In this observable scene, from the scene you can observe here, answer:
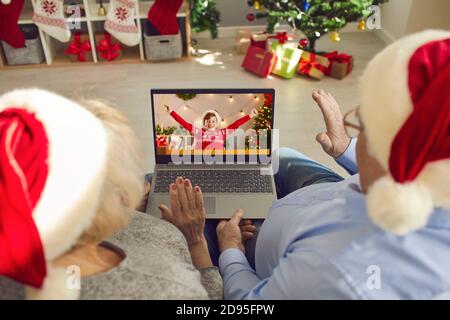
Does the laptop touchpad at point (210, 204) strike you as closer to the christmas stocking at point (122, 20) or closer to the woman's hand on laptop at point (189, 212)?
the woman's hand on laptop at point (189, 212)

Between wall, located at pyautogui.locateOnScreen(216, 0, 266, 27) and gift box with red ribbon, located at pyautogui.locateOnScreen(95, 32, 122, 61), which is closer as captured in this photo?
gift box with red ribbon, located at pyautogui.locateOnScreen(95, 32, 122, 61)

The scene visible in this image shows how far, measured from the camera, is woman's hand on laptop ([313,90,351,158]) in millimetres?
1307

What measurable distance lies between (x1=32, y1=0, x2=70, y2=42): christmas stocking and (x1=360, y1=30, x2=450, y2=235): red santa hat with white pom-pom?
8.81 ft

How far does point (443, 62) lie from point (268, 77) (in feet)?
7.36

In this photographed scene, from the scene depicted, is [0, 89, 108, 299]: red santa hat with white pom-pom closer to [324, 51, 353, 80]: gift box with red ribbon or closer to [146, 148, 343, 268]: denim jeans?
[146, 148, 343, 268]: denim jeans

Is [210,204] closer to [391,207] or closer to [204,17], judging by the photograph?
[391,207]

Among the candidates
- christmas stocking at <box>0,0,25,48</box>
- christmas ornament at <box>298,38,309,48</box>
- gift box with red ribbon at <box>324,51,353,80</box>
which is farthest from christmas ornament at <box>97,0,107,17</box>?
gift box with red ribbon at <box>324,51,353,80</box>

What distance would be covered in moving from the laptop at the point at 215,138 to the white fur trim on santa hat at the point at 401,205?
0.69 metres

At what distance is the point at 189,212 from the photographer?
1153mm

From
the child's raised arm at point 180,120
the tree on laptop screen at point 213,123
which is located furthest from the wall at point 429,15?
the child's raised arm at point 180,120

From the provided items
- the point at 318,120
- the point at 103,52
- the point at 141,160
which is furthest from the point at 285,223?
the point at 103,52

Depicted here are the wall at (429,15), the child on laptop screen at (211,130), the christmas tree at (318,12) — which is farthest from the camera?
the wall at (429,15)

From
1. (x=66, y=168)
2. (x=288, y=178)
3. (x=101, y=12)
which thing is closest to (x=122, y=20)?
(x=101, y=12)

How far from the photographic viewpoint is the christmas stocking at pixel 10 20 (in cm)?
281
